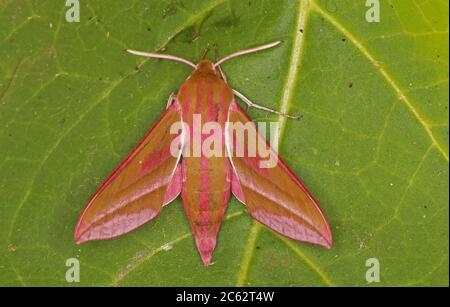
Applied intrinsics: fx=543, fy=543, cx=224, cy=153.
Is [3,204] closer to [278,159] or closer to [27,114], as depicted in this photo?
[27,114]

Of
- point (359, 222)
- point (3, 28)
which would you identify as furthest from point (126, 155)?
point (359, 222)

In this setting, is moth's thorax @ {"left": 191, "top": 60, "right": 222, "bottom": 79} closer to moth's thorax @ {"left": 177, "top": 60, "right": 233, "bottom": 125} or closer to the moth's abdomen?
moth's thorax @ {"left": 177, "top": 60, "right": 233, "bottom": 125}

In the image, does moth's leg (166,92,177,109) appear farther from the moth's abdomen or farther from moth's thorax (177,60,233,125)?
the moth's abdomen

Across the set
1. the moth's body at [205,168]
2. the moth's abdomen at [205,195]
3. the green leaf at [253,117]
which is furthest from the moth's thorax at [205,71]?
the moth's abdomen at [205,195]

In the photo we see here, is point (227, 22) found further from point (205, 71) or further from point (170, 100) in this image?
point (170, 100)

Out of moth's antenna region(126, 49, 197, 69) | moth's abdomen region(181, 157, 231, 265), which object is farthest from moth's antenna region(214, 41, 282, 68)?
moth's abdomen region(181, 157, 231, 265)

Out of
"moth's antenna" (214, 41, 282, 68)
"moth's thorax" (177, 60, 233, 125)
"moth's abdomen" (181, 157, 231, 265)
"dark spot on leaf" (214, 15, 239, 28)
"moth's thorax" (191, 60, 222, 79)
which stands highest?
"dark spot on leaf" (214, 15, 239, 28)

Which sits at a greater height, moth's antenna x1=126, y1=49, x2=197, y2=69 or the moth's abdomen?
moth's antenna x1=126, y1=49, x2=197, y2=69
